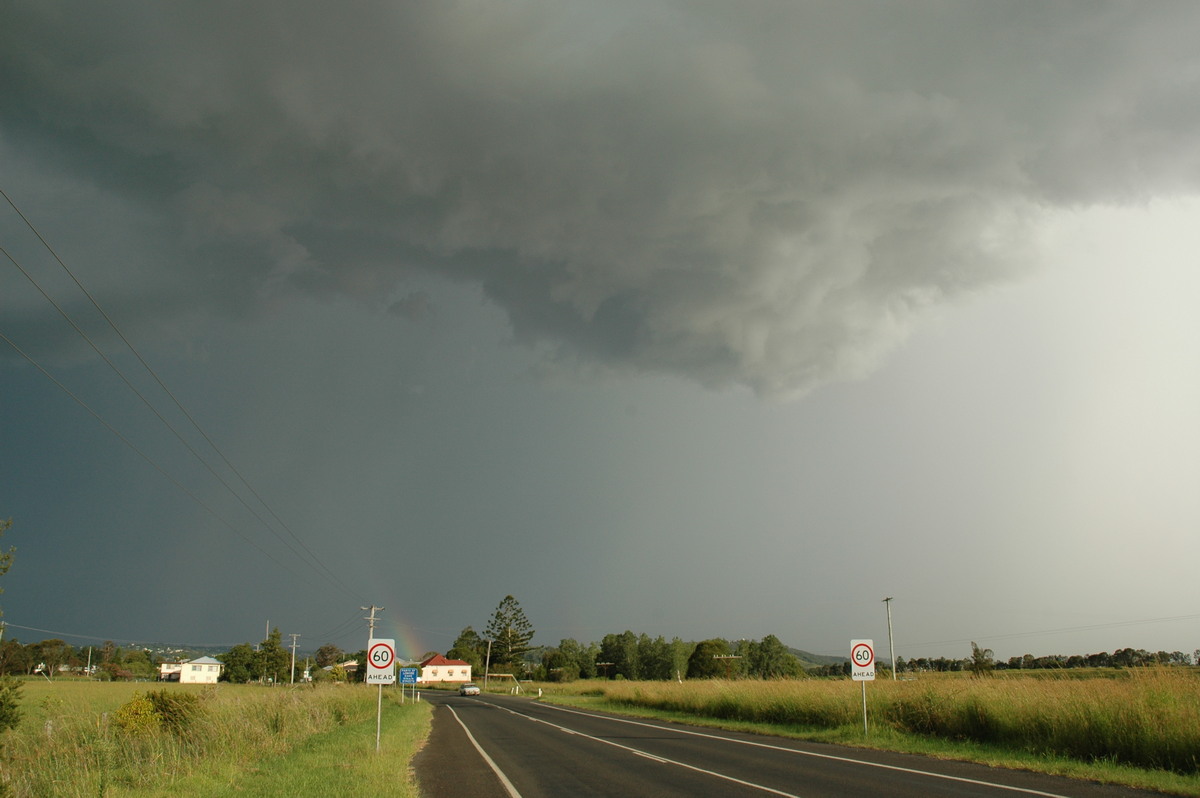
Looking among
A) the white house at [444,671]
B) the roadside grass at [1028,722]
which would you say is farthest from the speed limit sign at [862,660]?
the white house at [444,671]

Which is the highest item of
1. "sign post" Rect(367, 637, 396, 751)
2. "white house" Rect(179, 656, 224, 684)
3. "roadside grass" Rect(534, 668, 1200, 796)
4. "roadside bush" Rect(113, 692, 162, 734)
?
"sign post" Rect(367, 637, 396, 751)

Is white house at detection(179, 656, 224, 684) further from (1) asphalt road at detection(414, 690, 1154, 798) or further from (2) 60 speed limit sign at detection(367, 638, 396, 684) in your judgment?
(1) asphalt road at detection(414, 690, 1154, 798)

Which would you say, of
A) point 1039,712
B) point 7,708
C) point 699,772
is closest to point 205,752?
point 7,708

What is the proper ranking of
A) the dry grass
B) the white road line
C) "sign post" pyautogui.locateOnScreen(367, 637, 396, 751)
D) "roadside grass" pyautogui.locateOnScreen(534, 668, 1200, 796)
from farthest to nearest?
"sign post" pyautogui.locateOnScreen(367, 637, 396, 751)
the dry grass
"roadside grass" pyautogui.locateOnScreen(534, 668, 1200, 796)
the white road line

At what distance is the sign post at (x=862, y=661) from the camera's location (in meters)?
21.9

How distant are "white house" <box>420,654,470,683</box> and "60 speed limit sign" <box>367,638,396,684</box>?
129079mm

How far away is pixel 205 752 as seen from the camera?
65.7 ft

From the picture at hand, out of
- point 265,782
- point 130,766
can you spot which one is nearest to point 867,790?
point 265,782

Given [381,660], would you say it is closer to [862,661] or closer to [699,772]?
[699,772]

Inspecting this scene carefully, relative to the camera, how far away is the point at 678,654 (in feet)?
404

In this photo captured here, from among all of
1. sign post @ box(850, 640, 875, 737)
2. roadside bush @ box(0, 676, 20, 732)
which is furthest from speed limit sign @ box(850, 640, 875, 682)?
roadside bush @ box(0, 676, 20, 732)

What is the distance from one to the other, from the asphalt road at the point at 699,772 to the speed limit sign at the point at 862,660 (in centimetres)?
236

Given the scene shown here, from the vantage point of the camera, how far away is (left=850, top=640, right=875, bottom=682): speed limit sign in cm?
2189

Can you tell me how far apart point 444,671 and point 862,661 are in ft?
439
